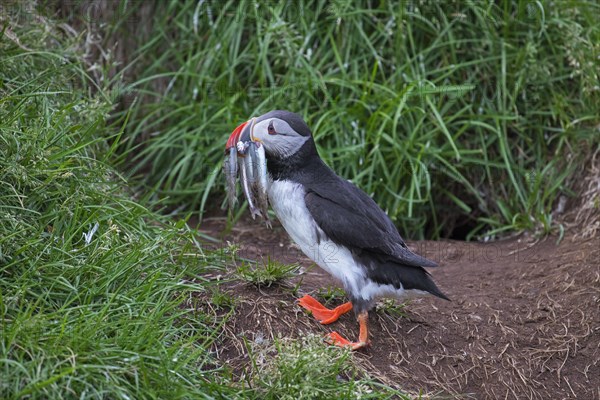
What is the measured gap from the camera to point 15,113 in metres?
4.21

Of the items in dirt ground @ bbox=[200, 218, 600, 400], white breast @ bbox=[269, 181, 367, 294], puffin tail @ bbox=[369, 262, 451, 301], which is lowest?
dirt ground @ bbox=[200, 218, 600, 400]

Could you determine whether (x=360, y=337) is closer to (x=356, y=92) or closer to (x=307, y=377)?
(x=307, y=377)

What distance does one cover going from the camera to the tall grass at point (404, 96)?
563cm

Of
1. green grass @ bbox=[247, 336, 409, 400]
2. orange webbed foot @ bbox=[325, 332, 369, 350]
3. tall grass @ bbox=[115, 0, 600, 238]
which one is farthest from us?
tall grass @ bbox=[115, 0, 600, 238]

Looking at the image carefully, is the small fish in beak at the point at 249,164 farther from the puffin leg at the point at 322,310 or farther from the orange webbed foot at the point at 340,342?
the orange webbed foot at the point at 340,342

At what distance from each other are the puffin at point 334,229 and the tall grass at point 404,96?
4.52ft

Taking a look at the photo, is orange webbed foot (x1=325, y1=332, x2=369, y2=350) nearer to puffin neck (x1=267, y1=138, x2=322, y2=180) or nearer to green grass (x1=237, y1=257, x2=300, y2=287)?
green grass (x1=237, y1=257, x2=300, y2=287)

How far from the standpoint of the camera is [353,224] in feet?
12.9

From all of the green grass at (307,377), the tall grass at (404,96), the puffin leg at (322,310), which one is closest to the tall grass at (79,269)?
the green grass at (307,377)

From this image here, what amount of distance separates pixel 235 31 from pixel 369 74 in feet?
3.44

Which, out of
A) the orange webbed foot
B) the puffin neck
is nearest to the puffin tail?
the orange webbed foot

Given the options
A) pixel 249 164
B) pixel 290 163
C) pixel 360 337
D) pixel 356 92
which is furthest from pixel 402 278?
pixel 356 92

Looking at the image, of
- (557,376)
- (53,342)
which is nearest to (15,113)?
(53,342)

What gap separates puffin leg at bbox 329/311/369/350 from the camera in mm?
3859
